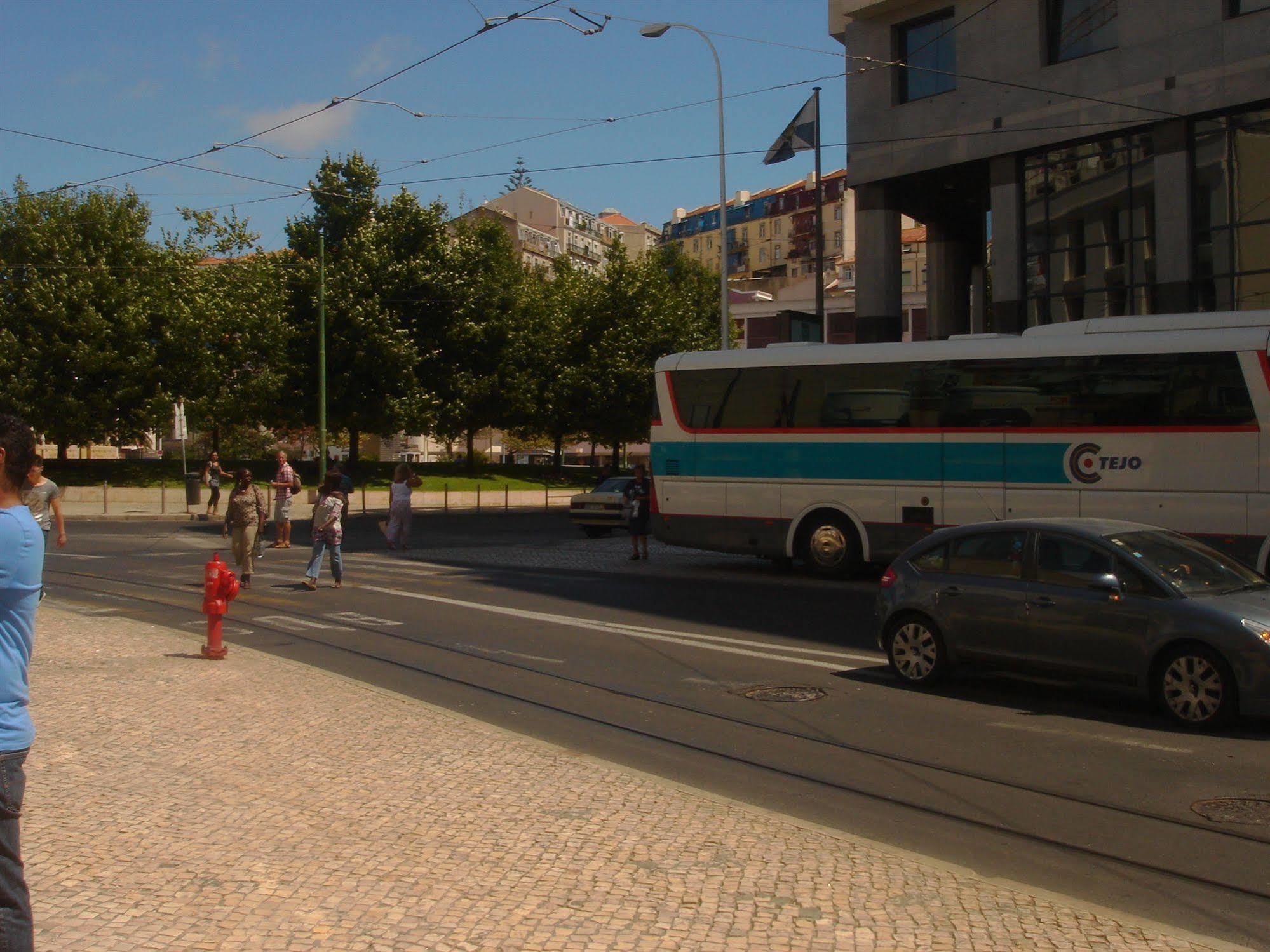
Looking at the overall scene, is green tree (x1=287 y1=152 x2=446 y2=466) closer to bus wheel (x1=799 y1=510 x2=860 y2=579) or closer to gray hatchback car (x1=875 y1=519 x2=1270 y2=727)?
bus wheel (x1=799 y1=510 x2=860 y2=579)

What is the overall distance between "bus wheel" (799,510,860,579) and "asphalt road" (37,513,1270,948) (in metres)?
0.38

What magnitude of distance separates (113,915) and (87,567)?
18547 mm

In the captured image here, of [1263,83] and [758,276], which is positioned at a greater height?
[758,276]

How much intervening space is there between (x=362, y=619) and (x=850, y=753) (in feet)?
27.5

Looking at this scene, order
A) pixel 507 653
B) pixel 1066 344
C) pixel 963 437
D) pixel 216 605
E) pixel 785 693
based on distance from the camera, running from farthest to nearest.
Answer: pixel 963 437
pixel 1066 344
pixel 507 653
pixel 216 605
pixel 785 693

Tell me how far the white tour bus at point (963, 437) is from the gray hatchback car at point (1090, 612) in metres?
6.47

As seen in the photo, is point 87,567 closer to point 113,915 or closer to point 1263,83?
point 113,915

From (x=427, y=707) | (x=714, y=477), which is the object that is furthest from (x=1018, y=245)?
(x=427, y=707)

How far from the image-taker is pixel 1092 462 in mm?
16562

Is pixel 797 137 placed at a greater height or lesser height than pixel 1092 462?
greater

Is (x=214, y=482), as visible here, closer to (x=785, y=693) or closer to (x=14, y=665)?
(x=785, y=693)

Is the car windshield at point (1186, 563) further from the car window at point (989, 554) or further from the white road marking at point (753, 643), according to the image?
the white road marking at point (753, 643)

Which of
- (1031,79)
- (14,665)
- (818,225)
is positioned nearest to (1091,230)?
(1031,79)

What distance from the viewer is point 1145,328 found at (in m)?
16.3
